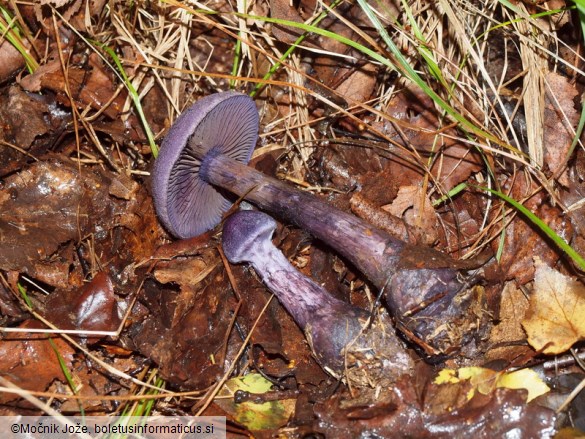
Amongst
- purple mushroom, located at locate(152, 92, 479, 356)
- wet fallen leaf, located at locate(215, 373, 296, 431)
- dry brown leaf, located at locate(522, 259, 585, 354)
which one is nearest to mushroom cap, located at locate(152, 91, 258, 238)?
purple mushroom, located at locate(152, 92, 479, 356)

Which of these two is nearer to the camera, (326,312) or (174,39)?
(326,312)

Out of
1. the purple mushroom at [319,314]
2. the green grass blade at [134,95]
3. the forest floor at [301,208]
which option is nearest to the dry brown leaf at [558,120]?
the forest floor at [301,208]

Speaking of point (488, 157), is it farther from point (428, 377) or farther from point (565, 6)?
point (428, 377)

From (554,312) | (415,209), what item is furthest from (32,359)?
(554,312)

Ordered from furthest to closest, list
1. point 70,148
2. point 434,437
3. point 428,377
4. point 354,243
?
point 70,148, point 354,243, point 428,377, point 434,437

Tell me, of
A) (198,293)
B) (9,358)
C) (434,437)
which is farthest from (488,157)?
(9,358)

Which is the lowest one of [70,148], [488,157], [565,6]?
[70,148]

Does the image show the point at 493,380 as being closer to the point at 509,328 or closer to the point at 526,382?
the point at 526,382
